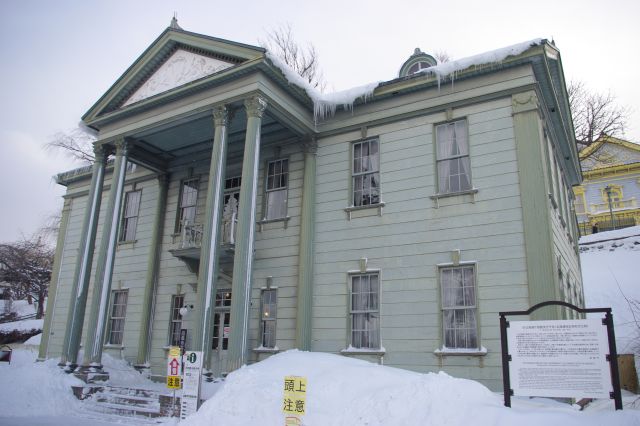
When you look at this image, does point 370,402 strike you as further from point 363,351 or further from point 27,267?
point 27,267

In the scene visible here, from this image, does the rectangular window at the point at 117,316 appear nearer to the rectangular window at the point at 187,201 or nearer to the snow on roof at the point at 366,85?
the rectangular window at the point at 187,201

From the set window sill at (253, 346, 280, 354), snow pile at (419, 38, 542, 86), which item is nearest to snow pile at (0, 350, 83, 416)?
window sill at (253, 346, 280, 354)

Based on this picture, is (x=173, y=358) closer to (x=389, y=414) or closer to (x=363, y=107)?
(x=389, y=414)

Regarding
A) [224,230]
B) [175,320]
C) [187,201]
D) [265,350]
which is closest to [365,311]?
[265,350]

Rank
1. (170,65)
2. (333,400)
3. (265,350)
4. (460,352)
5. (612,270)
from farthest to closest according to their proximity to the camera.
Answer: (612,270) → (170,65) → (265,350) → (460,352) → (333,400)

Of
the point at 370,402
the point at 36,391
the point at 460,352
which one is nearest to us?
the point at 370,402

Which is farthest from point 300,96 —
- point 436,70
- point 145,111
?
point 145,111

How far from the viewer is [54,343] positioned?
65.4ft

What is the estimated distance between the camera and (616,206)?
4572cm

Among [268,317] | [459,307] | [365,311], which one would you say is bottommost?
[268,317]

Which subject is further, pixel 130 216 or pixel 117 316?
pixel 130 216

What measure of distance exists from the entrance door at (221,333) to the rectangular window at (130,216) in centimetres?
534

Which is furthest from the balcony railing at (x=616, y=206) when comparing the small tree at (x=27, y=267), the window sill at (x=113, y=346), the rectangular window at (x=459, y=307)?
the small tree at (x=27, y=267)

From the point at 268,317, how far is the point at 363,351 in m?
3.27
